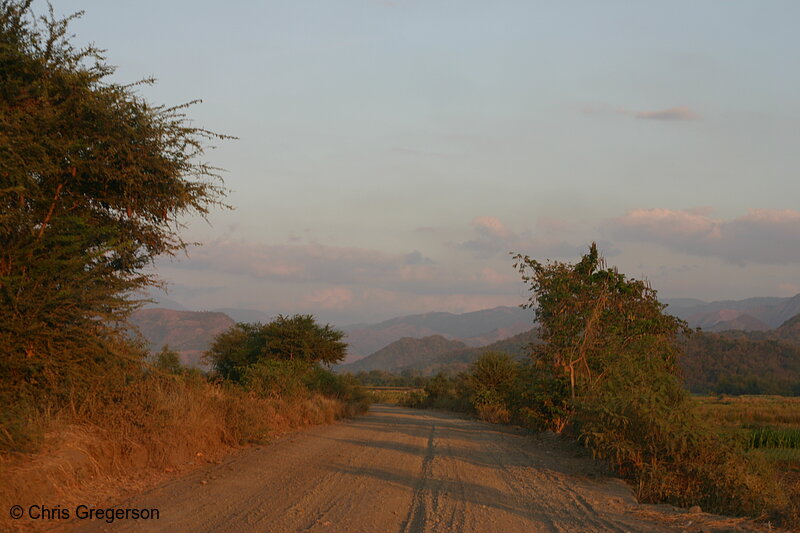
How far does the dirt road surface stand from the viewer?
275 inches

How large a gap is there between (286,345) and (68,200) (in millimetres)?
20983

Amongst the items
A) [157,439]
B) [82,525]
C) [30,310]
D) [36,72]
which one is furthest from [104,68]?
[82,525]

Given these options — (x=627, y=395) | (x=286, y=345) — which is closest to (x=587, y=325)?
(x=627, y=395)

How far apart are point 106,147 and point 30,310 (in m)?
3.13

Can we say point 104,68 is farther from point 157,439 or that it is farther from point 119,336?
point 157,439

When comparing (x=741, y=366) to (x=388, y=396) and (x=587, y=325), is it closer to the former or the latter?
(x=388, y=396)

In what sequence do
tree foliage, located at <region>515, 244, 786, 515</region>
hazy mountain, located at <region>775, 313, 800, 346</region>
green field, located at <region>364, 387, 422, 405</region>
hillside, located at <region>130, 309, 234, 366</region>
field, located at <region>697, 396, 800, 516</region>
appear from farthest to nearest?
1. hillside, located at <region>130, 309, 234, 366</region>
2. hazy mountain, located at <region>775, 313, 800, 346</region>
3. green field, located at <region>364, 387, 422, 405</region>
4. field, located at <region>697, 396, 800, 516</region>
5. tree foliage, located at <region>515, 244, 786, 515</region>

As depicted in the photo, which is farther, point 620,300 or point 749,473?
point 620,300

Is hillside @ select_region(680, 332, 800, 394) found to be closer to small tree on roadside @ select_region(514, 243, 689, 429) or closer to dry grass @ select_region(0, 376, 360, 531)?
small tree on roadside @ select_region(514, 243, 689, 429)

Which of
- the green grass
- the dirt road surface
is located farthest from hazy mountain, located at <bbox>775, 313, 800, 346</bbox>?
the dirt road surface

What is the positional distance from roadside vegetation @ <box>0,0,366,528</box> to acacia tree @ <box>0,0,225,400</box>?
0.02 m

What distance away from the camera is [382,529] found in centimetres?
675

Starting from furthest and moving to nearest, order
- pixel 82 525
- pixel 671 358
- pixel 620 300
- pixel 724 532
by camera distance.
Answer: pixel 671 358 → pixel 620 300 → pixel 724 532 → pixel 82 525

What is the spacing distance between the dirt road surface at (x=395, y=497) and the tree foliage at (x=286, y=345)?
17588 mm
